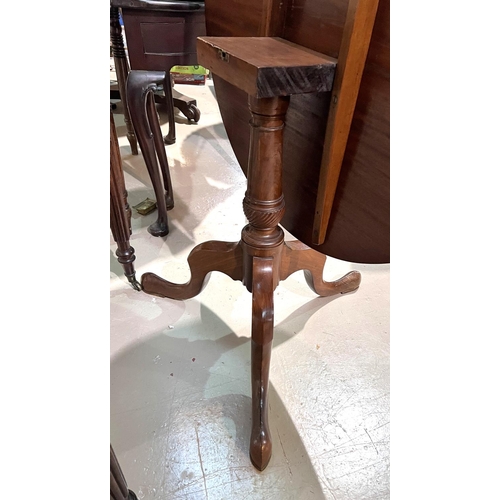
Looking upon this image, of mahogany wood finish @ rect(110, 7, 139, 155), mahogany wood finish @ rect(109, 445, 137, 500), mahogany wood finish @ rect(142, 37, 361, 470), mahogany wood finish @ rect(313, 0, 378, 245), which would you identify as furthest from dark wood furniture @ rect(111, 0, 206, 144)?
mahogany wood finish @ rect(109, 445, 137, 500)

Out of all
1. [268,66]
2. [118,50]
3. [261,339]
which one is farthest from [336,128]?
[118,50]

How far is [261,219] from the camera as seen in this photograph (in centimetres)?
80

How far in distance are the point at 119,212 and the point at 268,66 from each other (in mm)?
689

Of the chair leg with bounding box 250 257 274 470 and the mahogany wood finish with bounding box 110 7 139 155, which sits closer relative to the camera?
the chair leg with bounding box 250 257 274 470

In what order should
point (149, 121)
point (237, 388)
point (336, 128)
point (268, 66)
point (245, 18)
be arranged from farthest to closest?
1. point (149, 121)
2. point (237, 388)
3. point (245, 18)
4. point (336, 128)
5. point (268, 66)

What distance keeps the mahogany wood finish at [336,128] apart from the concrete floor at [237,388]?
1.24 feet

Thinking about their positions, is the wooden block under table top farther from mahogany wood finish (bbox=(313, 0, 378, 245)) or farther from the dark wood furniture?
the dark wood furniture

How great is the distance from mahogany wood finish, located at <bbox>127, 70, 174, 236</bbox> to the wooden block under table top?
629 mm

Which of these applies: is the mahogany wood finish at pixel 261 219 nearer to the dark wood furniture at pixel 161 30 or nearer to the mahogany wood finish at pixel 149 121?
the mahogany wood finish at pixel 149 121

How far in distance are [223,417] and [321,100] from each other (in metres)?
0.72

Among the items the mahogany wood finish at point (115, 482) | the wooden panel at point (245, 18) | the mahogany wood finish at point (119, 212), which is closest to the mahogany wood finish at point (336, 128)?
the wooden panel at point (245, 18)

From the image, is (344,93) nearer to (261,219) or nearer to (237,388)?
(261,219)

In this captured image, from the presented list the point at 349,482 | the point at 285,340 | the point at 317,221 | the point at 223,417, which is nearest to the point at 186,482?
the point at 223,417

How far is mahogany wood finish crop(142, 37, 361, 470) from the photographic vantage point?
23.0 inches
